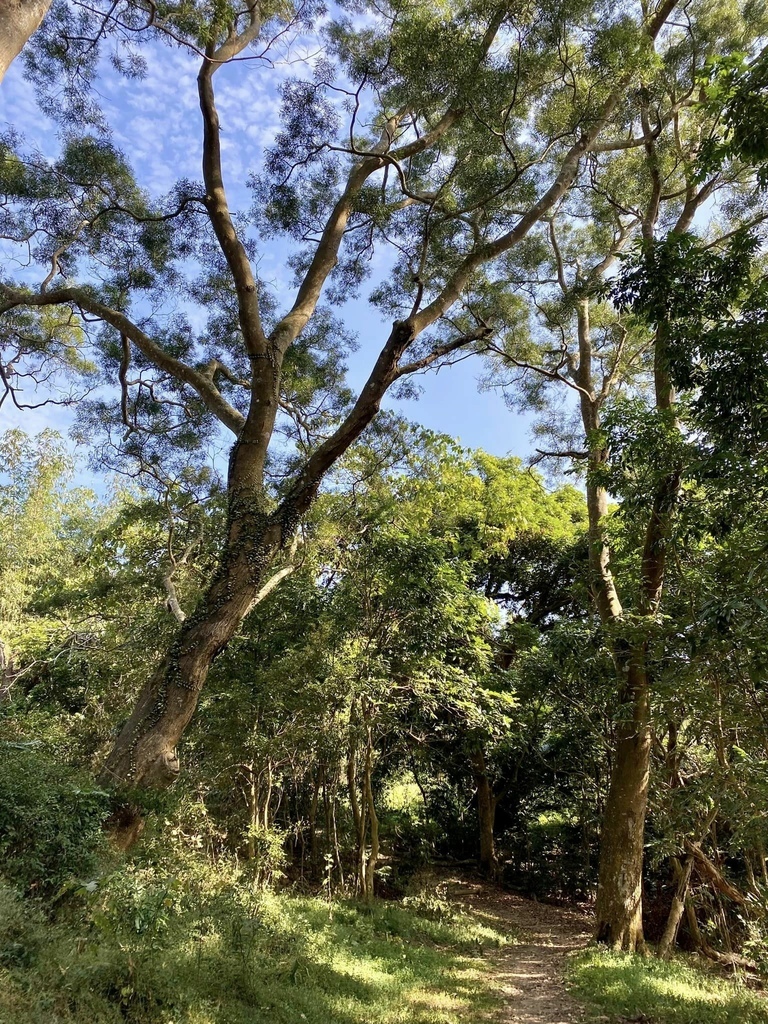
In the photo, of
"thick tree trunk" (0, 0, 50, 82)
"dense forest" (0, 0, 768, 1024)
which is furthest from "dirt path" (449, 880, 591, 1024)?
"thick tree trunk" (0, 0, 50, 82)

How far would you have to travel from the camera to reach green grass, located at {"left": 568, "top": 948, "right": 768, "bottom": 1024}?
4.94 m

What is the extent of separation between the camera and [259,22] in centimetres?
765

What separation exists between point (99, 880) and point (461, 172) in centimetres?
846

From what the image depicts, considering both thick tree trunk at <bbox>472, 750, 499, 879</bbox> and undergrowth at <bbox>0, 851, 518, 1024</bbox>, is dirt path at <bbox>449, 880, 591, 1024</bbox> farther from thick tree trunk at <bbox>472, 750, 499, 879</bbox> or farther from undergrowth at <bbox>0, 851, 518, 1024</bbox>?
thick tree trunk at <bbox>472, 750, 499, 879</bbox>

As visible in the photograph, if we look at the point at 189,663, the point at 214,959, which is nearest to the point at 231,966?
the point at 214,959

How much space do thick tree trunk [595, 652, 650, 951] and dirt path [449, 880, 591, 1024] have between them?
80 centimetres

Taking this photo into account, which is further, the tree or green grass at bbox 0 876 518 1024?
the tree

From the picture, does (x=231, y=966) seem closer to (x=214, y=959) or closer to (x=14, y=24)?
(x=214, y=959)

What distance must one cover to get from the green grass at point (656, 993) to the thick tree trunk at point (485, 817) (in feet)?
18.4

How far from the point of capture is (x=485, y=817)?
12.6 m

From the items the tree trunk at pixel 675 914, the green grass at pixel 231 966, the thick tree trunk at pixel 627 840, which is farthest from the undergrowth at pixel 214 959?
the tree trunk at pixel 675 914

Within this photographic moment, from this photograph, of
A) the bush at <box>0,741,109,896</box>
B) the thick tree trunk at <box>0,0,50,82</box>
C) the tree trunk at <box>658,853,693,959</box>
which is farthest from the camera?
the tree trunk at <box>658,853,693,959</box>

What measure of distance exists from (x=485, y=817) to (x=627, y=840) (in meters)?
5.93

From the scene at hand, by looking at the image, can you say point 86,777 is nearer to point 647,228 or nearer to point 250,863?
point 250,863
